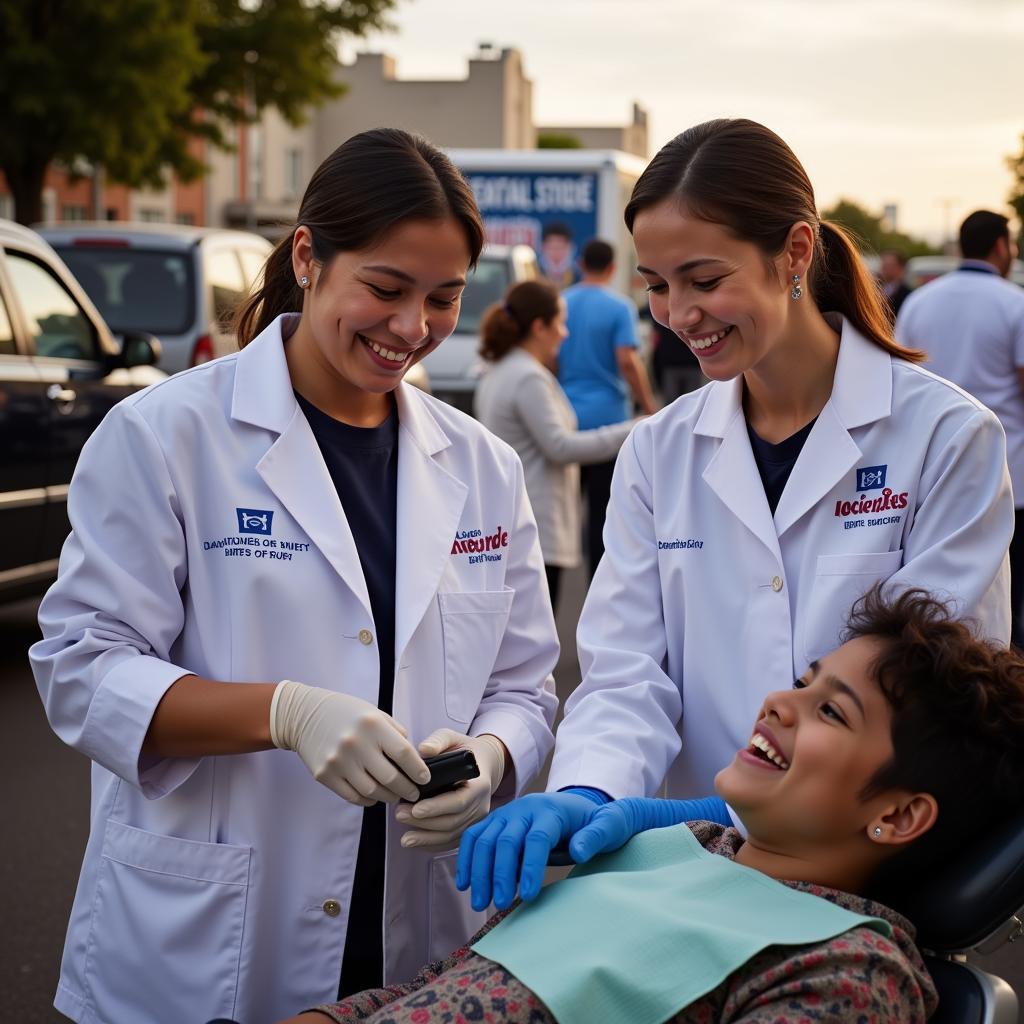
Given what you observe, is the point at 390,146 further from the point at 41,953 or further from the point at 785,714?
the point at 41,953

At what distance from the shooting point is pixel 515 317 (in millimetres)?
7227

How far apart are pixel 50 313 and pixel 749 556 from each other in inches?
222

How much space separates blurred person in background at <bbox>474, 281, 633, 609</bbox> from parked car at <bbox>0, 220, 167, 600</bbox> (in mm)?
1864

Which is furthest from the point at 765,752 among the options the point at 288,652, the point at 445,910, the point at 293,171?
the point at 293,171

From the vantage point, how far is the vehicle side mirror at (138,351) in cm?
777

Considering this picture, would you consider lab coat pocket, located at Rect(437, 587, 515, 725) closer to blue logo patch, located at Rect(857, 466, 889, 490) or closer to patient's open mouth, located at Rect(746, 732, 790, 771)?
patient's open mouth, located at Rect(746, 732, 790, 771)

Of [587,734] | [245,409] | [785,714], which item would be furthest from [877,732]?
[245,409]

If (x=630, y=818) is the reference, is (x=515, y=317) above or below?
above

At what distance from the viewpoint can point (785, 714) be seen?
2520 mm

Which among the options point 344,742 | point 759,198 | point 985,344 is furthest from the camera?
point 985,344

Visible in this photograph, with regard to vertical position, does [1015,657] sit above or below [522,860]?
above

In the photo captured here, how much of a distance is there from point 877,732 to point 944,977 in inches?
15.7

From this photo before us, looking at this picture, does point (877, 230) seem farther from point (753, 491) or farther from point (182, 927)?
point (182, 927)

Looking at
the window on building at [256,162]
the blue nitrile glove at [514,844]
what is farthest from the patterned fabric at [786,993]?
the window on building at [256,162]
